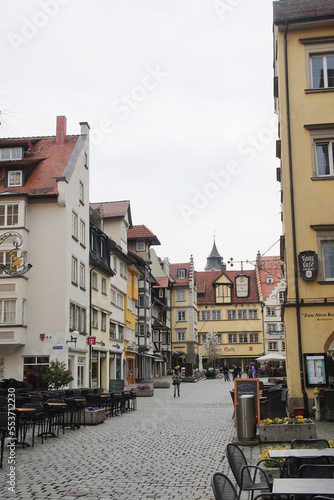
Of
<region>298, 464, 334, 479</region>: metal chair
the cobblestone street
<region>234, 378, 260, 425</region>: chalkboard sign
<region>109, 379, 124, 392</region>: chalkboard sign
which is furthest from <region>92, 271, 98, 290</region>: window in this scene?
<region>298, 464, 334, 479</region>: metal chair

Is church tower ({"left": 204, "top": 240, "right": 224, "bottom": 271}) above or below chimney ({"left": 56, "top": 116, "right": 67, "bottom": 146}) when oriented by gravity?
above

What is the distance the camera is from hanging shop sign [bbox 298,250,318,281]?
19.7m

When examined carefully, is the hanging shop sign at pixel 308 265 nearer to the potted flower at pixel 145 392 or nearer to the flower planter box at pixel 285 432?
the flower planter box at pixel 285 432

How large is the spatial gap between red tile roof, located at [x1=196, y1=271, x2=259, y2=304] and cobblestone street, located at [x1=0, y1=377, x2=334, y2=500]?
6871 centimetres

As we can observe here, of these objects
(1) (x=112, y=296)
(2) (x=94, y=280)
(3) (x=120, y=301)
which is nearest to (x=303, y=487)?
(2) (x=94, y=280)

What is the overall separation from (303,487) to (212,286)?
3386 inches

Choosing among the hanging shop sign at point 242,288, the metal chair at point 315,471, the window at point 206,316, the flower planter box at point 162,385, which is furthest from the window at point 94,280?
the window at point 206,316

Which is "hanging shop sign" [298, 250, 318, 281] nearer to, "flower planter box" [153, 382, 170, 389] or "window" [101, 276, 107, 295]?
"window" [101, 276, 107, 295]

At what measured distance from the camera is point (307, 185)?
20484mm

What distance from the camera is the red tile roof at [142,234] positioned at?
59028 millimetres

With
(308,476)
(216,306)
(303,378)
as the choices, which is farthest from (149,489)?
(216,306)

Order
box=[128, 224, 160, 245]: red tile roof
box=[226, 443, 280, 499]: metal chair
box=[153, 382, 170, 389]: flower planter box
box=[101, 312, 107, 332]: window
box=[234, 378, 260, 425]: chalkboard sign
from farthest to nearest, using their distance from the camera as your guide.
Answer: box=[128, 224, 160, 245]: red tile roof < box=[153, 382, 170, 389]: flower planter box < box=[101, 312, 107, 332]: window < box=[234, 378, 260, 425]: chalkboard sign < box=[226, 443, 280, 499]: metal chair

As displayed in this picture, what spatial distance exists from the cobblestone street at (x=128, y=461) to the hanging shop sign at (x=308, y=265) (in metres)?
4.91

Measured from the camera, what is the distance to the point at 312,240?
2019 centimetres
